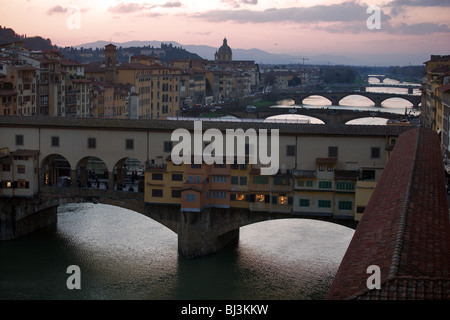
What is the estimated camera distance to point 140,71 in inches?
1873

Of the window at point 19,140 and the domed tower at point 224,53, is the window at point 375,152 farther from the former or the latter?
the domed tower at point 224,53

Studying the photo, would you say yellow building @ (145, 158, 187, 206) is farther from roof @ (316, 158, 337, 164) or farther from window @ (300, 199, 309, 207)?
roof @ (316, 158, 337, 164)

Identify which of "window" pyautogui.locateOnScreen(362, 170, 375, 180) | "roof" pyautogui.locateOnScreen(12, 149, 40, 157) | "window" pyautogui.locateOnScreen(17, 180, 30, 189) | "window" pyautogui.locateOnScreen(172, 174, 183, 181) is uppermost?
"roof" pyautogui.locateOnScreen(12, 149, 40, 157)

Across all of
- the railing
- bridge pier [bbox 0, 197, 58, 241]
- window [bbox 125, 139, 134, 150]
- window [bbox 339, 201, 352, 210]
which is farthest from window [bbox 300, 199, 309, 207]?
bridge pier [bbox 0, 197, 58, 241]

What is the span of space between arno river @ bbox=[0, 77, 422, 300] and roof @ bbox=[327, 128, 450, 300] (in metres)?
7.23

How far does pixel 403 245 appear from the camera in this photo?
548 centimetres

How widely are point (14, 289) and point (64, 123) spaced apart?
5778 mm

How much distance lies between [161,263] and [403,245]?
12.3 meters

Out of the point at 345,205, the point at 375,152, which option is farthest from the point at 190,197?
the point at 375,152

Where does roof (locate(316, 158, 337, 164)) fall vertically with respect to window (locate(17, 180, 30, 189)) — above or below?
above

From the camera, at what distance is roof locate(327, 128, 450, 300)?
464cm

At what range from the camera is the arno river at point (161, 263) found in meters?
15.5

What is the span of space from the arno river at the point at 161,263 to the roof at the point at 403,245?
23.7 ft
